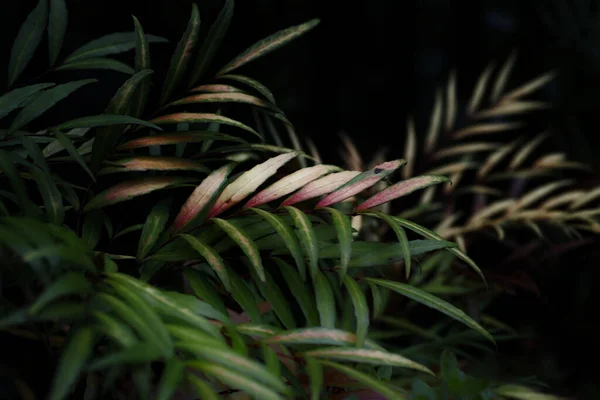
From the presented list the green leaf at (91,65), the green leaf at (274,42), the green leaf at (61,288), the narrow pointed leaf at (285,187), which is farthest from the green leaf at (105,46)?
the green leaf at (61,288)

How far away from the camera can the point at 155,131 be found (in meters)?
0.66

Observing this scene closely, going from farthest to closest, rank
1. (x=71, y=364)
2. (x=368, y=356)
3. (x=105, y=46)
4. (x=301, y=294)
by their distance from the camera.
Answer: (x=105, y=46)
(x=301, y=294)
(x=368, y=356)
(x=71, y=364)

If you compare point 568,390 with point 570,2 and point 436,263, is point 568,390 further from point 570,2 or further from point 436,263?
point 570,2

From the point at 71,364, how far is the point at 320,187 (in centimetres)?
29

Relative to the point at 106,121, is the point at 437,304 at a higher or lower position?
lower

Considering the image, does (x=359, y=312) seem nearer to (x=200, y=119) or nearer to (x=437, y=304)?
(x=437, y=304)

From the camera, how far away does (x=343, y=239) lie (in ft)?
1.67

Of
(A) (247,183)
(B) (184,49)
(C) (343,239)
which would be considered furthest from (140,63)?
(C) (343,239)

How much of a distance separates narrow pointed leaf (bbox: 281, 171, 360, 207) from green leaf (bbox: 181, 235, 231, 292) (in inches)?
3.4

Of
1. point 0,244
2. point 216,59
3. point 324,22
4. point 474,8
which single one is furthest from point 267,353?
point 474,8

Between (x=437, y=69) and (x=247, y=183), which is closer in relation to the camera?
(x=247, y=183)

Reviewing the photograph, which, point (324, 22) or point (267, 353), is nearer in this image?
point (267, 353)

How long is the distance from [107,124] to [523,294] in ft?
3.63

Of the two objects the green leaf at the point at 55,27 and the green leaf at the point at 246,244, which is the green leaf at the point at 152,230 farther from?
the green leaf at the point at 55,27
